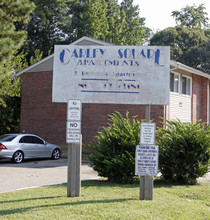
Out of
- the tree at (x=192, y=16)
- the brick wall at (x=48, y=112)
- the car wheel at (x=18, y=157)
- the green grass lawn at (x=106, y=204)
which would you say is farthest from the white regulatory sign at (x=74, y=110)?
the tree at (x=192, y=16)

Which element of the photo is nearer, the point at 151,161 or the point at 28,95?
the point at 151,161

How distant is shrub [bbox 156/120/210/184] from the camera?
414 inches

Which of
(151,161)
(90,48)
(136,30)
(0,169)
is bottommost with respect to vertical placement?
(0,169)

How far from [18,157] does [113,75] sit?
10.2m

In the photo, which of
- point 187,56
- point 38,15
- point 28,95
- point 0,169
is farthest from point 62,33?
point 0,169

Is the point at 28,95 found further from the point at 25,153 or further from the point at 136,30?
the point at 136,30

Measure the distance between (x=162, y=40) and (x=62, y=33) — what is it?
12999mm

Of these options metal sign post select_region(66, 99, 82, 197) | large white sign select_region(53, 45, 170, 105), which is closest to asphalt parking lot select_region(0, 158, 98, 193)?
metal sign post select_region(66, 99, 82, 197)

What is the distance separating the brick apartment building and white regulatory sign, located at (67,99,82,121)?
13.3 metres

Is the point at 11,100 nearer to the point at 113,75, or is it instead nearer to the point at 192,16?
the point at 113,75

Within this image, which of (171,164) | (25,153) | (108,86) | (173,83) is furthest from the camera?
(173,83)

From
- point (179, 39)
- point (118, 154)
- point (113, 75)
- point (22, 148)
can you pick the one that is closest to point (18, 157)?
point (22, 148)

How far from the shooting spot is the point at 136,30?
47406 mm

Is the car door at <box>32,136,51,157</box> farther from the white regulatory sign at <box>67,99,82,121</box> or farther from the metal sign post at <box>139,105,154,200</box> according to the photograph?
the metal sign post at <box>139,105,154,200</box>
